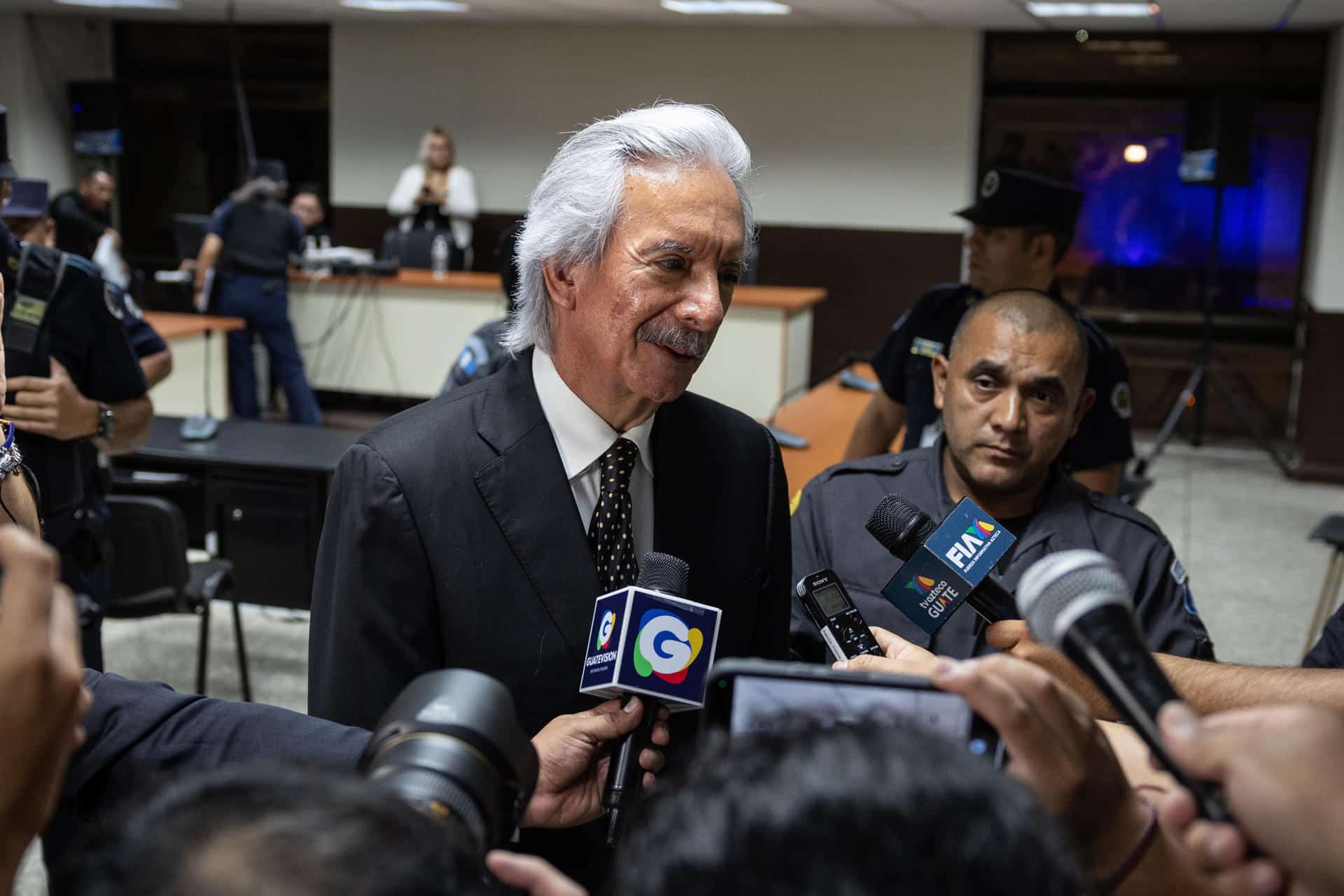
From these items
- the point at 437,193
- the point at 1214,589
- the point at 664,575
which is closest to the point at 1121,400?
the point at 664,575

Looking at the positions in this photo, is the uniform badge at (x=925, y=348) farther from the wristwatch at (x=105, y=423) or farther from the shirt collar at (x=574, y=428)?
the wristwatch at (x=105, y=423)

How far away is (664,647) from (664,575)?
0.10m

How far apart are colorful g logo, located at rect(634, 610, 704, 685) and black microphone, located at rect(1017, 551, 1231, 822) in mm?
384

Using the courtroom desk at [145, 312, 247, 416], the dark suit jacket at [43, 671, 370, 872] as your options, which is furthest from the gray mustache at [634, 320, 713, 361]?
the courtroom desk at [145, 312, 247, 416]

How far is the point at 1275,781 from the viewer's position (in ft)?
2.01

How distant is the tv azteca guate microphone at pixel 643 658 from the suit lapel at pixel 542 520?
20 cm

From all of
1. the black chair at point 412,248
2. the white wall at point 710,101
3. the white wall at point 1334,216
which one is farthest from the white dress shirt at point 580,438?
the white wall at point 710,101

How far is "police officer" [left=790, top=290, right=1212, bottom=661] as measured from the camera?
6.14ft

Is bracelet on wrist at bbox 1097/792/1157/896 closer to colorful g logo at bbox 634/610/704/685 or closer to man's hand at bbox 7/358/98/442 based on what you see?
colorful g logo at bbox 634/610/704/685

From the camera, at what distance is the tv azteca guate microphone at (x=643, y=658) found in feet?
3.61

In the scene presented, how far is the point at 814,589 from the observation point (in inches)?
53.7

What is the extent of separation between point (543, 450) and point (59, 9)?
1046 centimetres

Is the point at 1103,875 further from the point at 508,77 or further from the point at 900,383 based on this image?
the point at 508,77

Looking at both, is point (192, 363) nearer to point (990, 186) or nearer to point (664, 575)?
point (990, 186)
